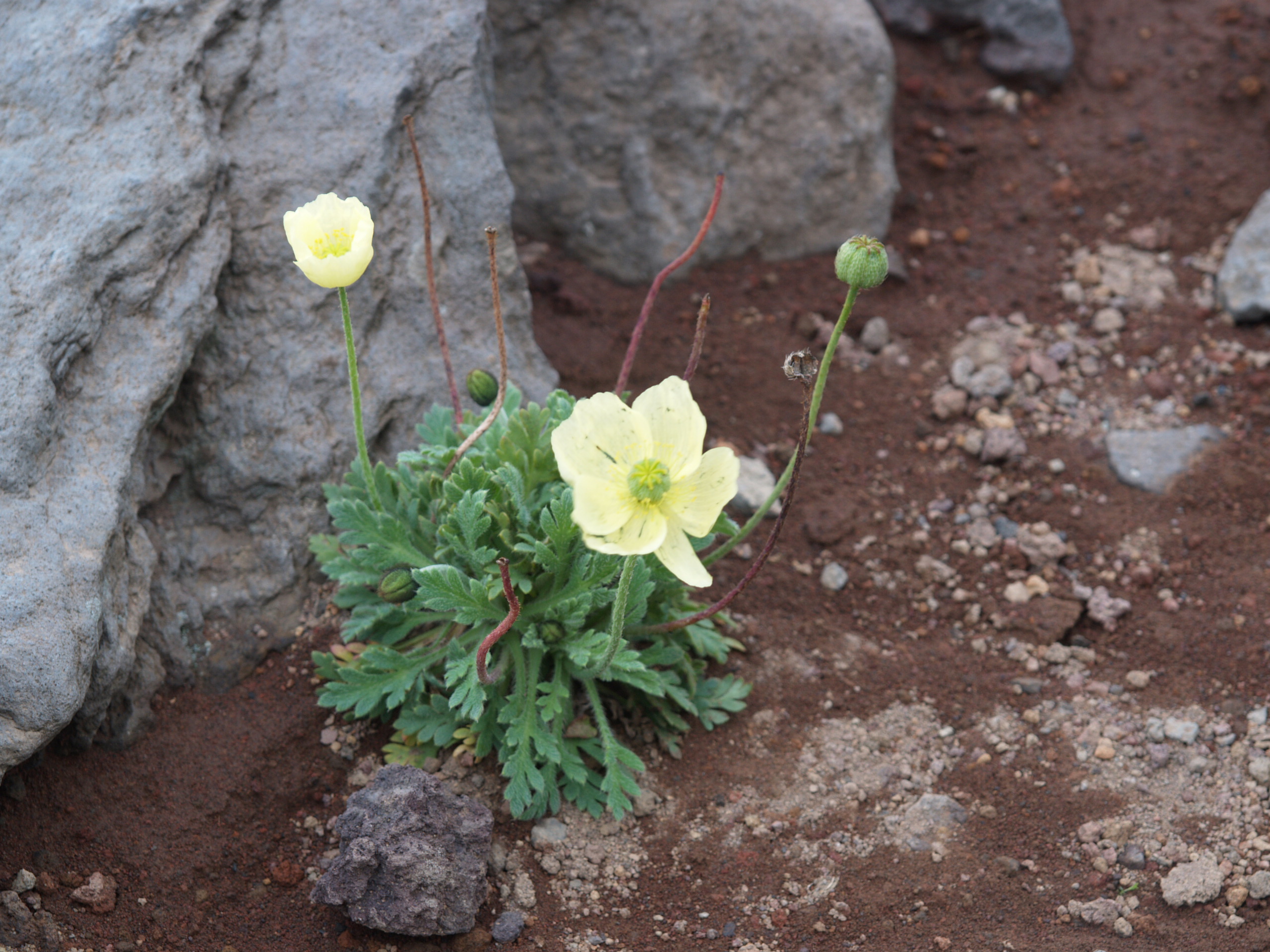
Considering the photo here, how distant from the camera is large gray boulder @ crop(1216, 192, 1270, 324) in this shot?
441 cm

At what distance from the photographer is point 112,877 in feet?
8.98

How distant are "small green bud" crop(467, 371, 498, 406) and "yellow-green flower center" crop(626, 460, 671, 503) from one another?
99 centimetres

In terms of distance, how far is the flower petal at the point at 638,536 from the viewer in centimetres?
213

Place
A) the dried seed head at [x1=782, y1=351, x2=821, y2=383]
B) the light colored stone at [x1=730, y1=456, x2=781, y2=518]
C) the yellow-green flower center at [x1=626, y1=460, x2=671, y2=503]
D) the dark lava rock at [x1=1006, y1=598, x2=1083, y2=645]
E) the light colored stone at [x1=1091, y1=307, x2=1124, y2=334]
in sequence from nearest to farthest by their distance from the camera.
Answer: the yellow-green flower center at [x1=626, y1=460, x2=671, y2=503] → the dried seed head at [x1=782, y1=351, x2=821, y2=383] → the dark lava rock at [x1=1006, y1=598, x2=1083, y2=645] → the light colored stone at [x1=730, y1=456, x2=781, y2=518] → the light colored stone at [x1=1091, y1=307, x2=1124, y2=334]

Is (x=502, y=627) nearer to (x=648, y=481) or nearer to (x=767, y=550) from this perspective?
(x=648, y=481)

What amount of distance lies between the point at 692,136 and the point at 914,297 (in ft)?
3.69

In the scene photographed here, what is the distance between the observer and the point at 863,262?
2.53 metres

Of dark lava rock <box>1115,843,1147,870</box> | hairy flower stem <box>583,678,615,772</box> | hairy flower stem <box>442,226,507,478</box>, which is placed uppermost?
hairy flower stem <box>442,226,507,478</box>

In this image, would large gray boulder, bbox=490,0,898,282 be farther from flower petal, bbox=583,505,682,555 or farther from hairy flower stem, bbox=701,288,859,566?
flower petal, bbox=583,505,682,555

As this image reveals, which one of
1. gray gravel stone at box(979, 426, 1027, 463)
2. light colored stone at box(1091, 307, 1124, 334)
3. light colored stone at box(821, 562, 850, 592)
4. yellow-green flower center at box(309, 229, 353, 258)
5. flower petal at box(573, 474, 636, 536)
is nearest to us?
flower petal at box(573, 474, 636, 536)

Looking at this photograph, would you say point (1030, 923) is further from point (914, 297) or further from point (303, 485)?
point (914, 297)

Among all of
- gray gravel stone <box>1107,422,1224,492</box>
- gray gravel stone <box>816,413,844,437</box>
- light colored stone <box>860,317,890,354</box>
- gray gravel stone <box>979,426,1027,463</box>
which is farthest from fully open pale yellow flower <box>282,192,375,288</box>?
gray gravel stone <box>1107,422,1224,492</box>

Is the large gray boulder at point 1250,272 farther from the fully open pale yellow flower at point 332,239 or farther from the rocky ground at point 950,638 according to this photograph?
the fully open pale yellow flower at point 332,239

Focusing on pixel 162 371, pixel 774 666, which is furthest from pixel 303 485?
pixel 774 666
